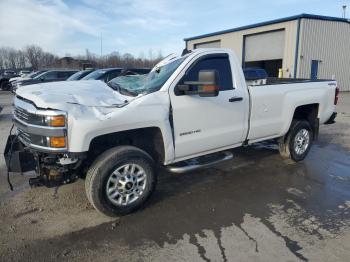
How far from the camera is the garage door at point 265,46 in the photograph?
2403cm

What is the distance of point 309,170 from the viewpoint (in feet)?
18.3

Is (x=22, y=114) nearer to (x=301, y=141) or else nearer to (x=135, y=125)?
(x=135, y=125)

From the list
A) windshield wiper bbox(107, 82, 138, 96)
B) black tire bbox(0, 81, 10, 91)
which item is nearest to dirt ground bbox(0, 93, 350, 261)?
windshield wiper bbox(107, 82, 138, 96)

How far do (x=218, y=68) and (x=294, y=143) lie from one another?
239 centimetres

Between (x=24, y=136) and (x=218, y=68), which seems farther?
(x=218, y=68)

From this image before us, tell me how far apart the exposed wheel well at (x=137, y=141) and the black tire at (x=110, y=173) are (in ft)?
0.57

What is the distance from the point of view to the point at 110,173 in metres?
3.57

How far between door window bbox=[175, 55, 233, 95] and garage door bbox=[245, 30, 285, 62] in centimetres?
2128

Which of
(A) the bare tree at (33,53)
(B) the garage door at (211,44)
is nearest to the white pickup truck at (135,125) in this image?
(B) the garage door at (211,44)

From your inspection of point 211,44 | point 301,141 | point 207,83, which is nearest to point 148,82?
point 207,83

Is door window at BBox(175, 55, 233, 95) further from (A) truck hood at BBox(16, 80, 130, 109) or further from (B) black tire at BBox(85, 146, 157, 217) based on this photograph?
(B) black tire at BBox(85, 146, 157, 217)

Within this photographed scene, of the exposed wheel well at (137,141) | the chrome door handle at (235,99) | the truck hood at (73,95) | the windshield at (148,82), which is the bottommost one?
the exposed wheel well at (137,141)

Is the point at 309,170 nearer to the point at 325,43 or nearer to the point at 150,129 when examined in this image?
the point at 150,129

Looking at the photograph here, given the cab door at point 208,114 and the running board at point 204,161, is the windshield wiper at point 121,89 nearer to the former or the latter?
the cab door at point 208,114
